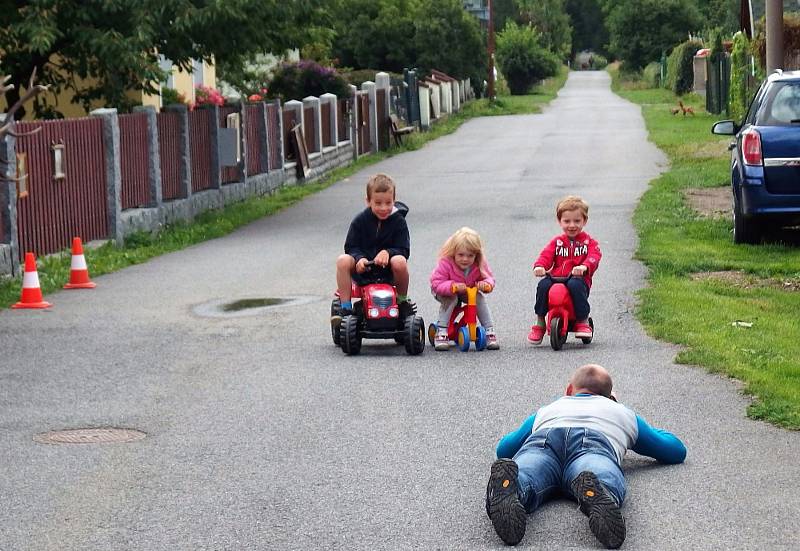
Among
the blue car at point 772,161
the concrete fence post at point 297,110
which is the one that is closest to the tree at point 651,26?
the concrete fence post at point 297,110

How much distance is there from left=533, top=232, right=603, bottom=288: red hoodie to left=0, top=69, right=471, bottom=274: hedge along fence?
5257mm

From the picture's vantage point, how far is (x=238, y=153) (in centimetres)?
2428

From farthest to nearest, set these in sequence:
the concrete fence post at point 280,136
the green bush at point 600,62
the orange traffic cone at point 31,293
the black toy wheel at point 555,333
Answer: the green bush at point 600,62
the concrete fence post at point 280,136
the orange traffic cone at point 31,293
the black toy wheel at point 555,333

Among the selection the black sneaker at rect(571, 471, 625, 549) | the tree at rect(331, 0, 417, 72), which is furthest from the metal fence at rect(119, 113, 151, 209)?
the tree at rect(331, 0, 417, 72)

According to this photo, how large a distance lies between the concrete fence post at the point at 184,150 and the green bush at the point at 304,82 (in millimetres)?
14302

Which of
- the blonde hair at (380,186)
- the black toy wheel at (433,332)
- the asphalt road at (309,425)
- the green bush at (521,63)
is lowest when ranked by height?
the asphalt road at (309,425)

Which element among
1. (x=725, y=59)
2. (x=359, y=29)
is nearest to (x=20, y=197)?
(x=725, y=59)

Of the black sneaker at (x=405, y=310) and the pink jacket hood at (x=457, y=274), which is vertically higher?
the pink jacket hood at (x=457, y=274)

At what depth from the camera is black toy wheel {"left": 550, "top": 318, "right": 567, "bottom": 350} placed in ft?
34.8

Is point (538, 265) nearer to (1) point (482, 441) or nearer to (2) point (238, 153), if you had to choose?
(1) point (482, 441)

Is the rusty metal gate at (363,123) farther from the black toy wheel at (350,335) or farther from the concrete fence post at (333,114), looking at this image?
the black toy wheel at (350,335)

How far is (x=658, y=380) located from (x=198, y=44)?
13.6 m

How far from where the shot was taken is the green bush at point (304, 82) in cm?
3734

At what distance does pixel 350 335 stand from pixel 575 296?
1.61m
